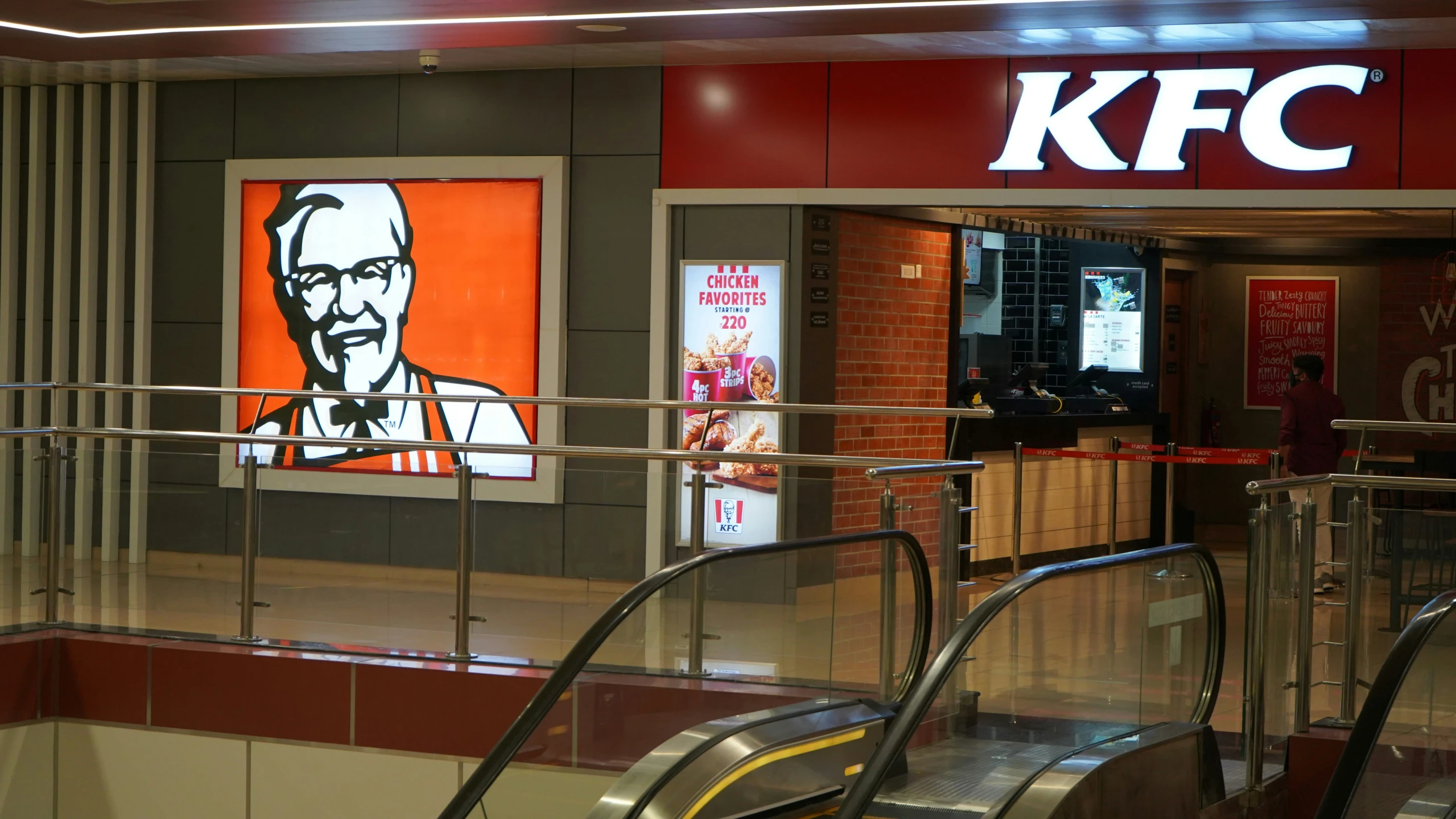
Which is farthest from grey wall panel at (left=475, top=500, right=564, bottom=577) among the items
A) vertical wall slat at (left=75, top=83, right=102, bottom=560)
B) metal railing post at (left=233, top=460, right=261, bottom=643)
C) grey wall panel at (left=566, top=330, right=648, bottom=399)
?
vertical wall slat at (left=75, top=83, right=102, bottom=560)

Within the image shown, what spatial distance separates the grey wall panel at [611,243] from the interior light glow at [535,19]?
2224mm

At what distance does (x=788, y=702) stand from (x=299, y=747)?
7.53 feet

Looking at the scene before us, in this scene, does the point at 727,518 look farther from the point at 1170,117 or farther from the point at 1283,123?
the point at 1283,123

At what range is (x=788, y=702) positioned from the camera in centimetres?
621

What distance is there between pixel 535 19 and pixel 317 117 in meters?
3.61

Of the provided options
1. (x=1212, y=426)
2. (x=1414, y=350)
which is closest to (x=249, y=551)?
(x=1414, y=350)

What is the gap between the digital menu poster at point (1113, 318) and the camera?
13578mm

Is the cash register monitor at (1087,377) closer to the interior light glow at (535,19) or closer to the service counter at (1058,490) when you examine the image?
the service counter at (1058,490)

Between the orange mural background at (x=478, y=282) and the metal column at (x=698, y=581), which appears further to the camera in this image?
the orange mural background at (x=478, y=282)

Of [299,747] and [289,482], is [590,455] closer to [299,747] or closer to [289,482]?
[289,482]

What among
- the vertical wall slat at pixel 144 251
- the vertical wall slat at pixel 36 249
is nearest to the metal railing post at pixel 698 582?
the vertical wall slat at pixel 144 251

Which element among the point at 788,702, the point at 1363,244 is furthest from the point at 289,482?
the point at 1363,244

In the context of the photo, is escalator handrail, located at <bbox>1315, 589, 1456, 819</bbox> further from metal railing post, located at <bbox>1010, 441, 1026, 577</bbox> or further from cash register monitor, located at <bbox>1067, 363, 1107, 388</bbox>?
cash register monitor, located at <bbox>1067, 363, 1107, 388</bbox>

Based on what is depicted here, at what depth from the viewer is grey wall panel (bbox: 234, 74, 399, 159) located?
10.6 m
